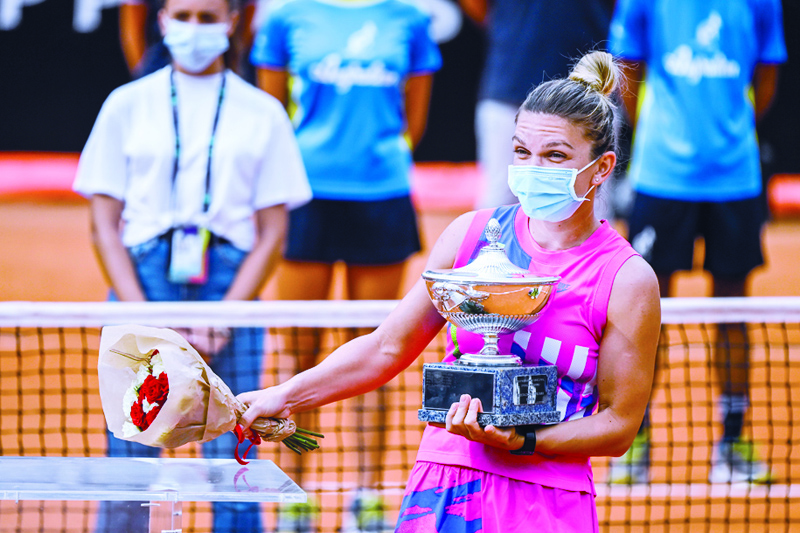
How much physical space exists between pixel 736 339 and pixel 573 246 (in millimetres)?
3471

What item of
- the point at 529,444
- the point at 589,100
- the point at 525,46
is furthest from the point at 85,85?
the point at 529,444

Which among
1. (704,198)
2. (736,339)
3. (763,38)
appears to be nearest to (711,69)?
(763,38)

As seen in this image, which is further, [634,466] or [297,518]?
[634,466]

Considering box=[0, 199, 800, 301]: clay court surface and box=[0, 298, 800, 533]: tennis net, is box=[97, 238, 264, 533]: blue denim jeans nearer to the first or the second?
box=[0, 298, 800, 533]: tennis net

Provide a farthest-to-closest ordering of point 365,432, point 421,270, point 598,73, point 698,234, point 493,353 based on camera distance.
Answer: point 421,270
point 698,234
point 365,432
point 598,73
point 493,353

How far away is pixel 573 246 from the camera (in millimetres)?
2107

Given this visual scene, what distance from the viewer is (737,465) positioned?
470cm

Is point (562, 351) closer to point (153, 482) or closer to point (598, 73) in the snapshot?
point (598, 73)

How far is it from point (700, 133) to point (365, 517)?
117 inches

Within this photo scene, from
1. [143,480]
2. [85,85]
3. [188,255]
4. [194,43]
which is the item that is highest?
[85,85]

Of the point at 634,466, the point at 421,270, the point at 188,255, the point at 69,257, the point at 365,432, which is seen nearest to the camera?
the point at 188,255

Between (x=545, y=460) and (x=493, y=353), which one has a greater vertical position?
(x=493, y=353)

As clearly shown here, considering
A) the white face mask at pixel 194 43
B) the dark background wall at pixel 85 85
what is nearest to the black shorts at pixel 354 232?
the white face mask at pixel 194 43

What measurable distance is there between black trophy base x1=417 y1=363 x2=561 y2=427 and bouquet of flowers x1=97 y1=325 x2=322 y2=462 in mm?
420
